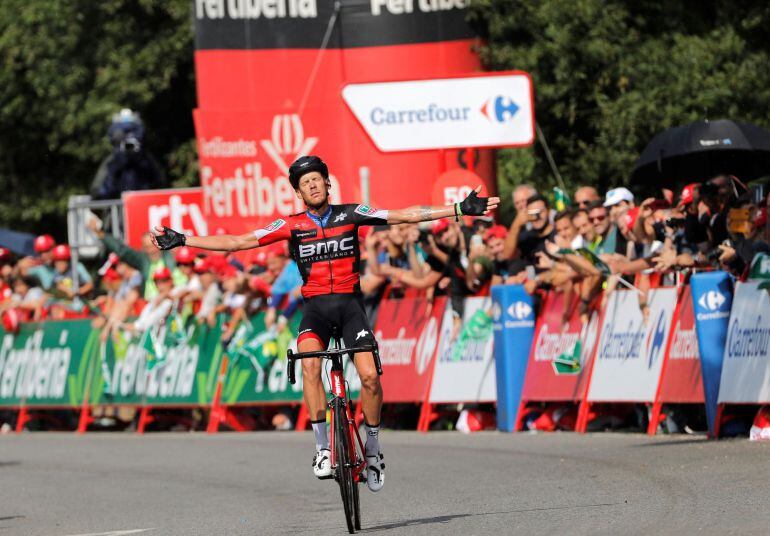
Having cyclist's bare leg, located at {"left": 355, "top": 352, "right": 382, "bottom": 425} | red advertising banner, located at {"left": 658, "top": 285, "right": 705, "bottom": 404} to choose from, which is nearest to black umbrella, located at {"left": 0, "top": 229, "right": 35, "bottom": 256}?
red advertising banner, located at {"left": 658, "top": 285, "right": 705, "bottom": 404}

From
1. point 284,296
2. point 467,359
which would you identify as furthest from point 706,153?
point 284,296

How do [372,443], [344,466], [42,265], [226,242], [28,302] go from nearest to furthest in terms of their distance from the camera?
[344,466], [372,443], [226,242], [28,302], [42,265]

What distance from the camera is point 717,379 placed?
49.4 ft

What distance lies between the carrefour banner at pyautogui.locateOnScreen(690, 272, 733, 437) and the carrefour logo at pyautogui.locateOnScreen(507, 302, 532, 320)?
296cm

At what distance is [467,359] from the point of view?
61.6 ft

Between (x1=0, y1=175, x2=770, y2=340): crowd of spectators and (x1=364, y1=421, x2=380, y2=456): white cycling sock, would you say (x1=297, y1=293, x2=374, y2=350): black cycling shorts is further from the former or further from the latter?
(x1=0, y1=175, x2=770, y2=340): crowd of spectators

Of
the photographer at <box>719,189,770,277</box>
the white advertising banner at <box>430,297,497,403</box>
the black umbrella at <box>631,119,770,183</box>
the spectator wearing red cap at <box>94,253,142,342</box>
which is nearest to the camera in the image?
the photographer at <box>719,189,770,277</box>

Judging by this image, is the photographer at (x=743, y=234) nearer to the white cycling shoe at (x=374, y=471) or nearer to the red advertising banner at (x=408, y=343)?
the white cycling shoe at (x=374, y=471)

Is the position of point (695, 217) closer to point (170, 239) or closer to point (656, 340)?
point (656, 340)

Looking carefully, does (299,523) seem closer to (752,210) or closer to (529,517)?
(529,517)

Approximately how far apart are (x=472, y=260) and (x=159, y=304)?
5.40 metres

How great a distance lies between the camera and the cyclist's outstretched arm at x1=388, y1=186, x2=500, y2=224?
11266mm

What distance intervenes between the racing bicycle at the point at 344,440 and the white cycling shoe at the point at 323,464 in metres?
0.06

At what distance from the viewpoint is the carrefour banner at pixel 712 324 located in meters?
15.1
